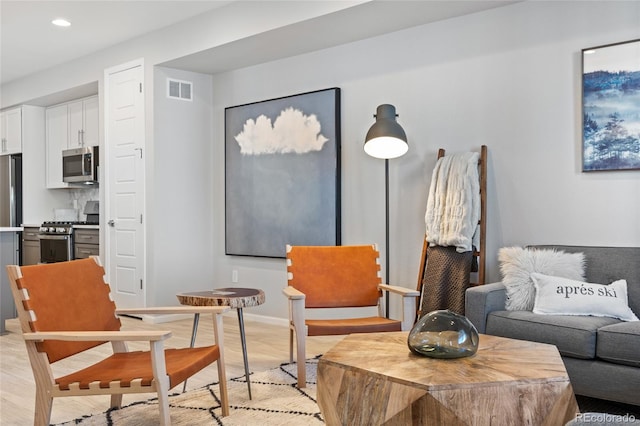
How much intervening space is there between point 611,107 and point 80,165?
5.84 meters

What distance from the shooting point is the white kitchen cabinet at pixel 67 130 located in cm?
710

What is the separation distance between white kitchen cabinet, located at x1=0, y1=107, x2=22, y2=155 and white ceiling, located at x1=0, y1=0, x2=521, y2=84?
1.39 m

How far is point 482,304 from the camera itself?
10.7ft

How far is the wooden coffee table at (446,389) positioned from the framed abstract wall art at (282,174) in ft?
9.30

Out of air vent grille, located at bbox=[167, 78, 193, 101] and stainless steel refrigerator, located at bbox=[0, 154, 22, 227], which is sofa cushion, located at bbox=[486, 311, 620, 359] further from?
stainless steel refrigerator, located at bbox=[0, 154, 22, 227]

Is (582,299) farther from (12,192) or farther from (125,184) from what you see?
(12,192)

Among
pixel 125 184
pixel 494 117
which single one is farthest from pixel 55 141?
pixel 494 117

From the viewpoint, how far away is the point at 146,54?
18.8 ft

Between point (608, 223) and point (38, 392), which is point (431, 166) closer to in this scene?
point (608, 223)

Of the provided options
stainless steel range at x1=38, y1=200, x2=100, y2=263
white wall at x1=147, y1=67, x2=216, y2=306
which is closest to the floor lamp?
white wall at x1=147, y1=67, x2=216, y2=306

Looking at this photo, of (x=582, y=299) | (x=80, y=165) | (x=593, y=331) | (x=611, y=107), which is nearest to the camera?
(x=593, y=331)

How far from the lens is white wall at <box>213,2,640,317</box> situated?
365 cm

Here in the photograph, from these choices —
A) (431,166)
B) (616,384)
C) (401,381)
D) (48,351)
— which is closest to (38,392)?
(48,351)

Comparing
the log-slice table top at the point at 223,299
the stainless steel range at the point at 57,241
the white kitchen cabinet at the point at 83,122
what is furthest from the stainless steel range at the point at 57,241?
the log-slice table top at the point at 223,299
